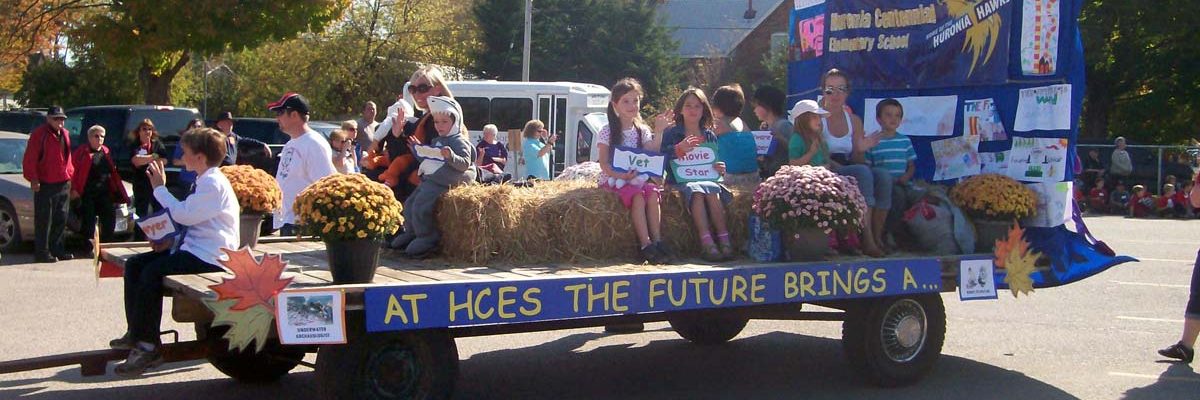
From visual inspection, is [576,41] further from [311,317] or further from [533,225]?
[311,317]

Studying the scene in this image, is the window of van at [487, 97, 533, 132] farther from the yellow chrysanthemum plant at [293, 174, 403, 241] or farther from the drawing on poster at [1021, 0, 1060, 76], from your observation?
the yellow chrysanthemum plant at [293, 174, 403, 241]

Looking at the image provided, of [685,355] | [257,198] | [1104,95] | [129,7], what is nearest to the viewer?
[257,198]

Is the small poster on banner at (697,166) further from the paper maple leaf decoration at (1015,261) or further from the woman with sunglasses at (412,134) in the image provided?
the paper maple leaf decoration at (1015,261)

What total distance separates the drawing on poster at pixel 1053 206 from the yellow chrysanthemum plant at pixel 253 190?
16.2ft

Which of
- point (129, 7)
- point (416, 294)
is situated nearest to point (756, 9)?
point (129, 7)

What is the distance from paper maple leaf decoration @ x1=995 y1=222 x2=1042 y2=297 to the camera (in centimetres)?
771

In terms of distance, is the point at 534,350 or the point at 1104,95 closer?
the point at 534,350

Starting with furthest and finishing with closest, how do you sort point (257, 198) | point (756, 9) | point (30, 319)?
1. point (756, 9)
2. point (30, 319)
3. point (257, 198)

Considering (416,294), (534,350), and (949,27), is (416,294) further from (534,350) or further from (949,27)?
(949,27)

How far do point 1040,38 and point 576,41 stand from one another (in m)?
35.3

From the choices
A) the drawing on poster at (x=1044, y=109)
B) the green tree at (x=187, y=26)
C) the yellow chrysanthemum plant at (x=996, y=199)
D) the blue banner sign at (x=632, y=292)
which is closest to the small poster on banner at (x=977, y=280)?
the blue banner sign at (x=632, y=292)

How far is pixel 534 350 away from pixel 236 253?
3806 millimetres

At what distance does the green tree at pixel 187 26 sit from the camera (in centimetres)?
2328

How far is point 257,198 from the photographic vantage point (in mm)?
7547
